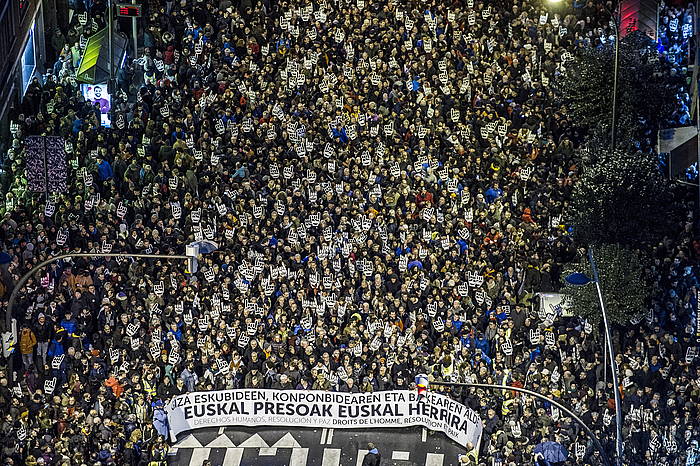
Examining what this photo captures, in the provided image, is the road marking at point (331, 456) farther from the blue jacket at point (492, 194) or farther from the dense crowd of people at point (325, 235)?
the blue jacket at point (492, 194)

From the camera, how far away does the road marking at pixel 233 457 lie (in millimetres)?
35656

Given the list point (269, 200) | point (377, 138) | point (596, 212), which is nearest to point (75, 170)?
point (269, 200)

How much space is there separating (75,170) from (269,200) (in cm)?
574

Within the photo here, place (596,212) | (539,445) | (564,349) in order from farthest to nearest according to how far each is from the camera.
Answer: (596,212), (564,349), (539,445)

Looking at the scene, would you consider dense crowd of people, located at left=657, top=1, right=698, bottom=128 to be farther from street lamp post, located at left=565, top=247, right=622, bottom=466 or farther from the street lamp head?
the street lamp head

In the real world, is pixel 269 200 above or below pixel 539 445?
above

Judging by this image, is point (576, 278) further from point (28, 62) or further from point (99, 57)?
point (28, 62)

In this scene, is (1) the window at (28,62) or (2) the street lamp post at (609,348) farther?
(1) the window at (28,62)

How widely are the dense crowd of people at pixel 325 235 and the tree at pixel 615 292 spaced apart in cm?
48

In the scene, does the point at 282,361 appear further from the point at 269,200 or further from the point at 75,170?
the point at 75,170

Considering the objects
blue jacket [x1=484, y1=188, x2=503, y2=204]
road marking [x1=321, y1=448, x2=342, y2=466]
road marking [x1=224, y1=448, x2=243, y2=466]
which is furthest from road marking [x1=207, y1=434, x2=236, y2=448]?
blue jacket [x1=484, y1=188, x2=503, y2=204]

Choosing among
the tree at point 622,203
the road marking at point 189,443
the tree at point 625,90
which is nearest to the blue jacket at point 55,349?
the road marking at point 189,443

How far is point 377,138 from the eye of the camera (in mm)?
42875

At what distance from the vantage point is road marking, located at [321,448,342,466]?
116ft
